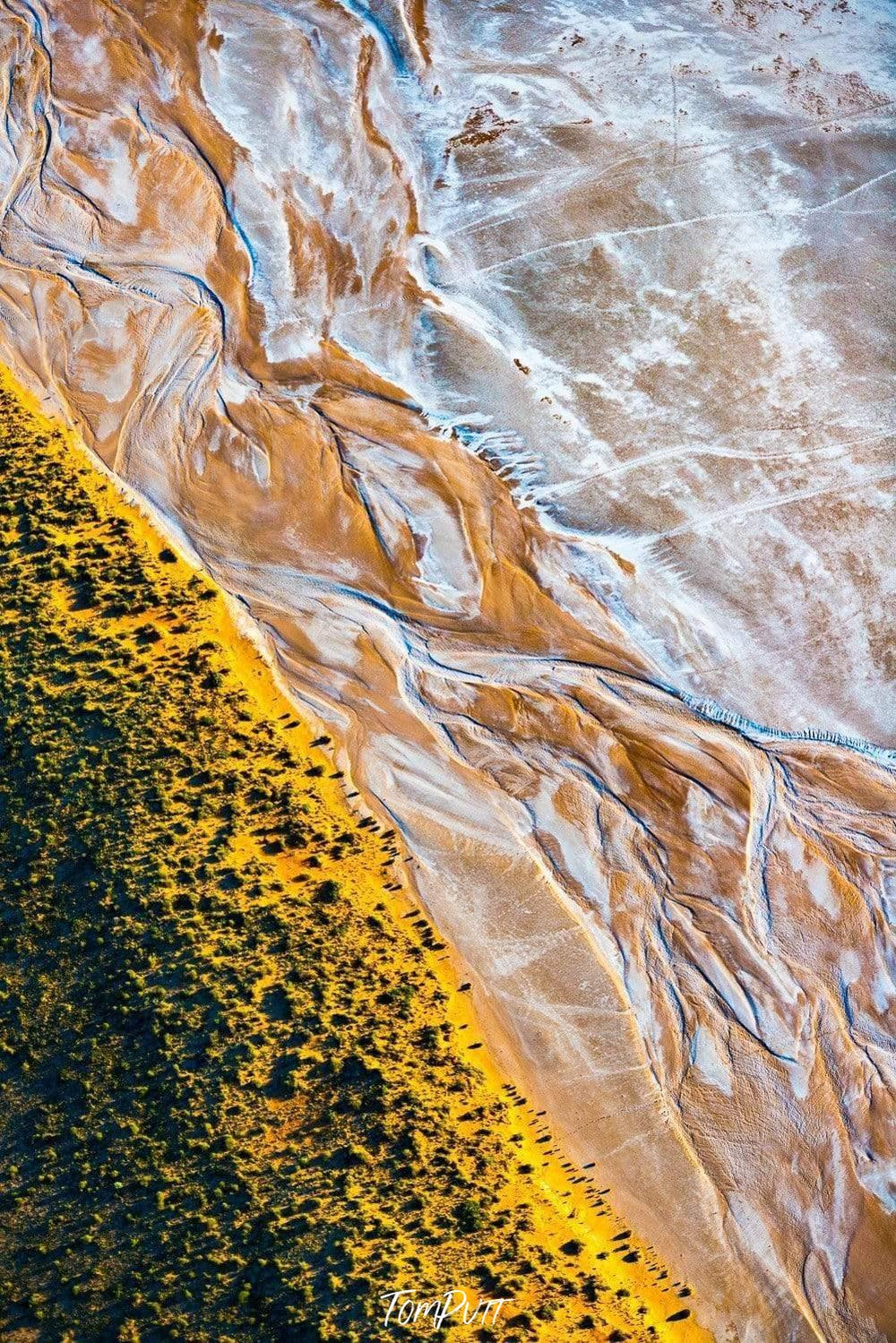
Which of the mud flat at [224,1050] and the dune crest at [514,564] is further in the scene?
the dune crest at [514,564]

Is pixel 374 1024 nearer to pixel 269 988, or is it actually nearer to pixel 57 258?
pixel 269 988

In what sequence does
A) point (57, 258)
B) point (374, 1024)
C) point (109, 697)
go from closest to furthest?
point (374, 1024) < point (109, 697) < point (57, 258)

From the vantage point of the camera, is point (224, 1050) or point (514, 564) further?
point (514, 564)

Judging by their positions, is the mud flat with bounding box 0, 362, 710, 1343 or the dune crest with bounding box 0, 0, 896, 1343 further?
the dune crest with bounding box 0, 0, 896, 1343

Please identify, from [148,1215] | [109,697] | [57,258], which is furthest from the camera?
[57,258]

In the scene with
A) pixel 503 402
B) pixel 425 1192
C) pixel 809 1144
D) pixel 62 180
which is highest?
pixel 62 180

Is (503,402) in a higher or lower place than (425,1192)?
higher

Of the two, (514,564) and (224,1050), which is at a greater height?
(514,564)

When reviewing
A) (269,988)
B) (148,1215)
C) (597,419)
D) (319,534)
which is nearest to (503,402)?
(597,419)
